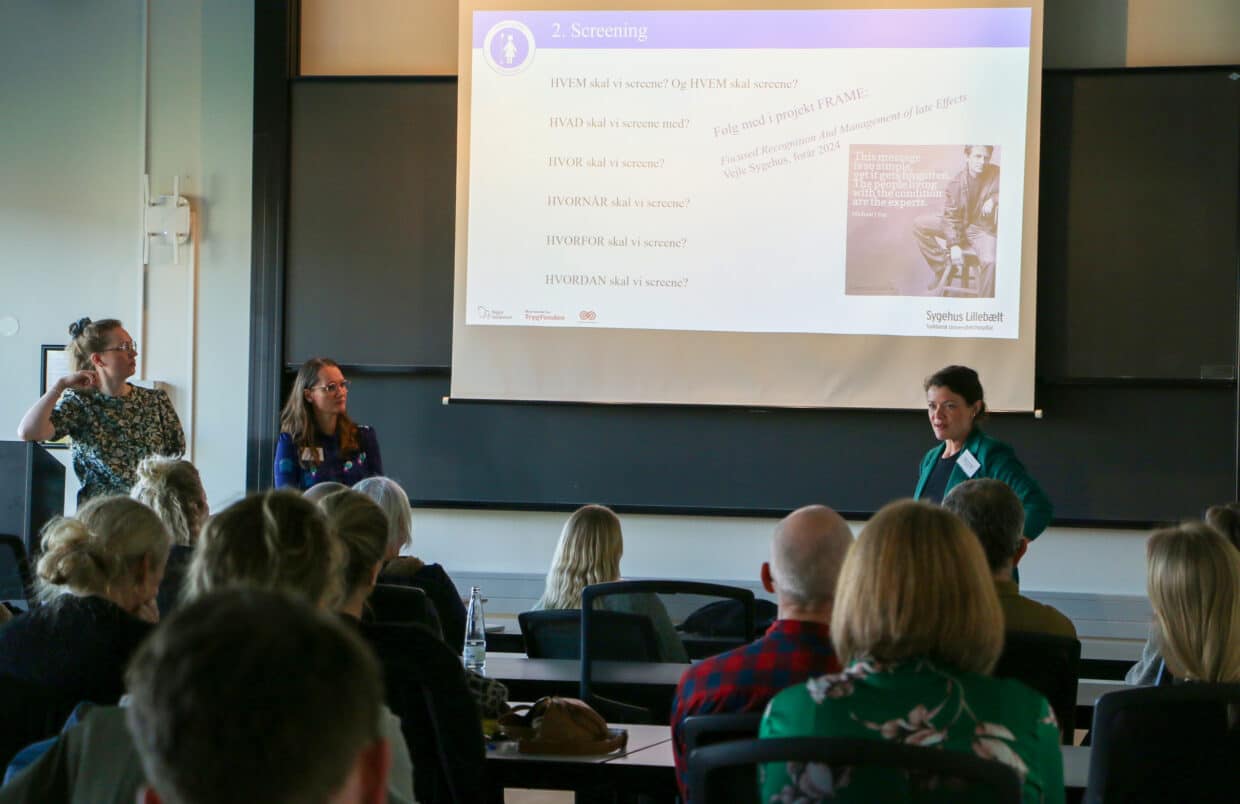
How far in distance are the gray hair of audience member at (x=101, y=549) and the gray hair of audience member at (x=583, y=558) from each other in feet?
4.57

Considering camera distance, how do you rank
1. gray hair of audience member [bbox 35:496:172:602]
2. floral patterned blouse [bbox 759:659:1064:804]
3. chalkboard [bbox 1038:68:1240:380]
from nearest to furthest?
floral patterned blouse [bbox 759:659:1064:804], gray hair of audience member [bbox 35:496:172:602], chalkboard [bbox 1038:68:1240:380]

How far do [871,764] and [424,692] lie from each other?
1041 millimetres

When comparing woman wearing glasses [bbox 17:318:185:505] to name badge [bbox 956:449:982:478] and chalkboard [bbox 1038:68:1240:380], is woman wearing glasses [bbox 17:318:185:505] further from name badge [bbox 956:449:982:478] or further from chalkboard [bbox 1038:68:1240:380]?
chalkboard [bbox 1038:68:1240:380]

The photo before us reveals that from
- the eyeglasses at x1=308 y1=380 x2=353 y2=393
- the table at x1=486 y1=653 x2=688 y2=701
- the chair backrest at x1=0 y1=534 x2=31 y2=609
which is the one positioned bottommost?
the table at x1=486 y1=653 x2=688 y2=701

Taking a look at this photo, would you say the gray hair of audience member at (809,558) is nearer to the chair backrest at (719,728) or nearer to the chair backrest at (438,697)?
the chair backrest at (719,728)

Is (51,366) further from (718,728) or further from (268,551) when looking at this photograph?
(718,728)

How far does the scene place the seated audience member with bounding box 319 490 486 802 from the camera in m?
2.15

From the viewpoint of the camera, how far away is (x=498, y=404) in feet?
19.0

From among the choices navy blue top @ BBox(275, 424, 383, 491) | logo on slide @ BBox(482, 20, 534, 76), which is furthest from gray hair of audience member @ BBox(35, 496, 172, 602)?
logo on slide @ BBox(482, 20, 534, 76)

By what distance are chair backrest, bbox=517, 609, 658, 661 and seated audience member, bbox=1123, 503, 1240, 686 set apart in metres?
1.12

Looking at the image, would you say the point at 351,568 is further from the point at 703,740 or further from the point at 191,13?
the point at 191,13

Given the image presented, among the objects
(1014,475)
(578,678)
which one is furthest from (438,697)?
(1014,475)

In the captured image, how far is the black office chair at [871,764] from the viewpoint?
1371 mm

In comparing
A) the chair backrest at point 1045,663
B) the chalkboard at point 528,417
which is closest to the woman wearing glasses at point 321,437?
the chalkboard at point 528,417
